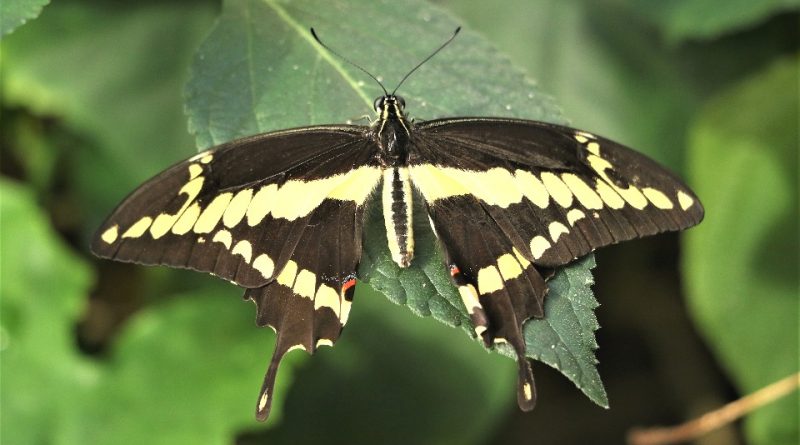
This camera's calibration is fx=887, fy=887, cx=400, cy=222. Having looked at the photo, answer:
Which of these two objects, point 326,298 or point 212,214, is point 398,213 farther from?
point 212,214

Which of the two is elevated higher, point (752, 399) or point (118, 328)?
point (118, 328)

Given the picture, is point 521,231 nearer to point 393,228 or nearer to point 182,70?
point 393,228

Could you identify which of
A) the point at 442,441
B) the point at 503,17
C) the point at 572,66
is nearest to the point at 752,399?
the point at 442,441

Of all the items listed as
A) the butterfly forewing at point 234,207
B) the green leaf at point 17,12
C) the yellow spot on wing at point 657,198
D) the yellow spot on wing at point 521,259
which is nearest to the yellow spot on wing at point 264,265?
the butterfly forewing at point 234,207

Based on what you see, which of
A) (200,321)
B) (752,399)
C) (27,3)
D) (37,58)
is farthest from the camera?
(37,58)

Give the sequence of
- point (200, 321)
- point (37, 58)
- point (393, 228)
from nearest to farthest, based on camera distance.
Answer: point (393, 228) < point (200, 321) < point (37, 58)

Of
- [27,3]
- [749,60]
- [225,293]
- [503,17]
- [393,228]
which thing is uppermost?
[503,17]

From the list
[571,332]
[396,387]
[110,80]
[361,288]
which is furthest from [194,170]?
[396,387]
